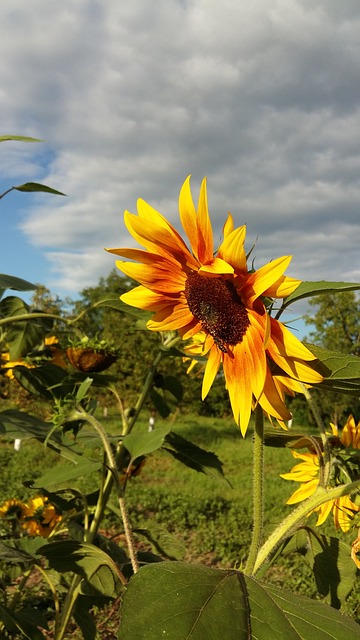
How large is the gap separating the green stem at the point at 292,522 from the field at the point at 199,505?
0.97 metres

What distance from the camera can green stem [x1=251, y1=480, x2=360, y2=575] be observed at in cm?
67

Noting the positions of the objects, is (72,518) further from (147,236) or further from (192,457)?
(147,236)

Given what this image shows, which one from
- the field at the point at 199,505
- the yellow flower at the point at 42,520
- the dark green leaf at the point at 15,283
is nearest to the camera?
the dark green leaf at the point at 15,283

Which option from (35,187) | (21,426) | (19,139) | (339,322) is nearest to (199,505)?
(21,426)

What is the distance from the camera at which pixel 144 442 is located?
1092mm

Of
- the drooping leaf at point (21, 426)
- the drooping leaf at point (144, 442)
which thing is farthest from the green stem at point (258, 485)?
the drooping leaf at point (21, 426)

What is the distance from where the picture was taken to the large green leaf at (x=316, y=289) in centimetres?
59

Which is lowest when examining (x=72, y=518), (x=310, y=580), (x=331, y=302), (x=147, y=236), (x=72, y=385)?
(x=310, y=580)

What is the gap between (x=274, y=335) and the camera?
0.69 meters

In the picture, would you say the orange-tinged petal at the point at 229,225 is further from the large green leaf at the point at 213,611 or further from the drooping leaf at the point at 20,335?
the drooping leaf at the point at 20,335

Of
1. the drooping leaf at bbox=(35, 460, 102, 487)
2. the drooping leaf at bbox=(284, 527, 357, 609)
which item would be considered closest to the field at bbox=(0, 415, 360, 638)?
the drooping leaf at bbox=(35, 460, 102, 487)

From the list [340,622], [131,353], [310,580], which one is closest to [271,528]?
[340,622]

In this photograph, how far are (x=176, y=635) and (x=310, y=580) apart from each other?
376 cm

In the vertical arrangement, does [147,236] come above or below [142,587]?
above
